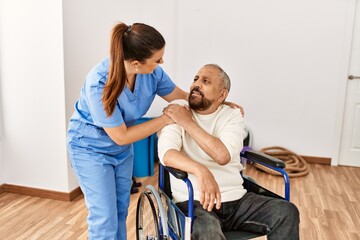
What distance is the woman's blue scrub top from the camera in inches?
55.9

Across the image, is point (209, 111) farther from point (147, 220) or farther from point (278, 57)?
point (278, 57)

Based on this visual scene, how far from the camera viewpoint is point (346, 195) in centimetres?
291

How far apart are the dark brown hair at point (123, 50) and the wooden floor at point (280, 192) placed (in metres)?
1.11

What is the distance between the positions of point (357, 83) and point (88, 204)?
3013 millimetres

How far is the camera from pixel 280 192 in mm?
2957

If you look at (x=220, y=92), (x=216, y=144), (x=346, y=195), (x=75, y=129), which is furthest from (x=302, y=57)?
(x=75, y=129)

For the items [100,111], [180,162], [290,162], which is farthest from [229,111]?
[290,162]

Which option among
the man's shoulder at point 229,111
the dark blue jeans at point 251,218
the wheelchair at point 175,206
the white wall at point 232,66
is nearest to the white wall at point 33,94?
the white wall at point 232,66

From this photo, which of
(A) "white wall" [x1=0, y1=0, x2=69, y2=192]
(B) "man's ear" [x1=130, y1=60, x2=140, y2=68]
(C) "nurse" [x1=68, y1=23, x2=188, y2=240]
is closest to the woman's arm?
(C) "nurse" [x1=68, y1=23, x2=188, y2=240]

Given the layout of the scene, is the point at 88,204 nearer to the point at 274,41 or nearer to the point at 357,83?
the point at 274,41

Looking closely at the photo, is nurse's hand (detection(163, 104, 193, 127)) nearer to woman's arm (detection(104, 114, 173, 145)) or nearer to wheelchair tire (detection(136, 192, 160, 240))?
woman's arm (detection(104, 114, 173, 145))

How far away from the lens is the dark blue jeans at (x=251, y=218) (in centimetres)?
138

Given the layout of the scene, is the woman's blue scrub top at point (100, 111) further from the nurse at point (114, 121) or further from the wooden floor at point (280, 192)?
the wooden floor at point (280, 192)

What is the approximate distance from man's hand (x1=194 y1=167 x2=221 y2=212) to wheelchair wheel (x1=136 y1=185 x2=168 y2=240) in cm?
17
